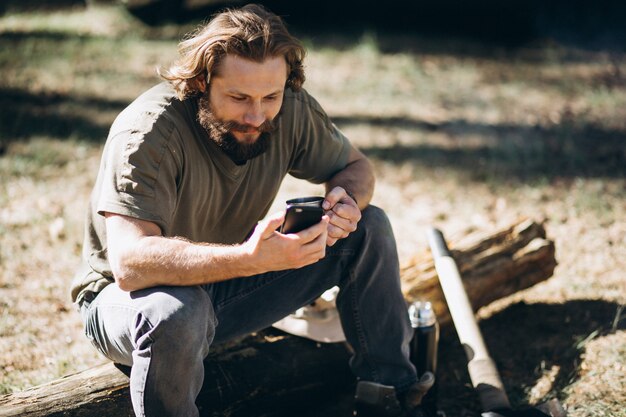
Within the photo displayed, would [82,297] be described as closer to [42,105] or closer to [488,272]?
[488,272]

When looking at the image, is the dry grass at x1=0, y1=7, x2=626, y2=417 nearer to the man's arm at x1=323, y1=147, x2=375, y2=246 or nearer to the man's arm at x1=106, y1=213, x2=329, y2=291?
the man's arm at x1=323, y1=147, x2=375, y2=246

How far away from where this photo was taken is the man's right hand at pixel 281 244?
2.61 m

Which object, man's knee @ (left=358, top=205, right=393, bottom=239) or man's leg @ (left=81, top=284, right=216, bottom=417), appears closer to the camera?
man's leg @ (left=81, top=284, right=216, bottom=417)

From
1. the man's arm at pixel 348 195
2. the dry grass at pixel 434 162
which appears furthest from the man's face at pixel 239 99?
the dry grass at pixel 434 162

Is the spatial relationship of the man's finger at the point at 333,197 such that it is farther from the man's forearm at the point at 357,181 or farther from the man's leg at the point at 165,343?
the man's leg at the point at 165,343

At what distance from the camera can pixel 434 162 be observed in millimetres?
5996

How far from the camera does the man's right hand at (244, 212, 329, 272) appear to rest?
103 inches

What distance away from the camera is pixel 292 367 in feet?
10.7

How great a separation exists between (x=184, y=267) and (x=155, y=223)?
0.66ft

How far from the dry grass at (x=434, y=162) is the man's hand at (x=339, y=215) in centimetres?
110

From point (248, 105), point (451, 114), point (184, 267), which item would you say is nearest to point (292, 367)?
point (184, 267)

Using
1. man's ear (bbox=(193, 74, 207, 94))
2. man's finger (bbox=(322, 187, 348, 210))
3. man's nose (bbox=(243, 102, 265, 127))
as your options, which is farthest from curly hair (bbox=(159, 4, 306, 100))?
man's finger (bbox=(322, 187, 348, 210))

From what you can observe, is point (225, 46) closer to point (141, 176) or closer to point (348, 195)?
point (141, 176)

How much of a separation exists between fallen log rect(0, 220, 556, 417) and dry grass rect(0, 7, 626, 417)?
0.70 feet
